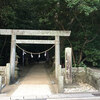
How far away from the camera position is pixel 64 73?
8148 mm

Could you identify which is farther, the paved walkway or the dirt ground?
the dirt ground

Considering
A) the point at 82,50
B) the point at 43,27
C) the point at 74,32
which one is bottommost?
the point at 82,50

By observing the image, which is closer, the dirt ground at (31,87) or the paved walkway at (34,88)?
the paved walkway at (34,88)

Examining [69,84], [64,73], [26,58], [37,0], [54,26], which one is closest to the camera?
[69,84]

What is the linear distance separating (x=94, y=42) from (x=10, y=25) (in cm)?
757

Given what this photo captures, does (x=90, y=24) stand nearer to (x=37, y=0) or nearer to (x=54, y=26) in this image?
(x=54, y=26)

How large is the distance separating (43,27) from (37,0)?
3.69m

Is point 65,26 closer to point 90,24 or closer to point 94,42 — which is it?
point 90,24

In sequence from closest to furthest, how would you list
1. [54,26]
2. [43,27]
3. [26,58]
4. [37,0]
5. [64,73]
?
[64,73], [37,0], [54,26], [43,27], [26,58]

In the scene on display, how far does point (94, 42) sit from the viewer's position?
11.0 meters

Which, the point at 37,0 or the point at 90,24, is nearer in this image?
the point at 37,0

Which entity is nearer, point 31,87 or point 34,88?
point 34,88

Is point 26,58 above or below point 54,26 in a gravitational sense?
below

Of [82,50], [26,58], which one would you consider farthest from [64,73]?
[26,58]
